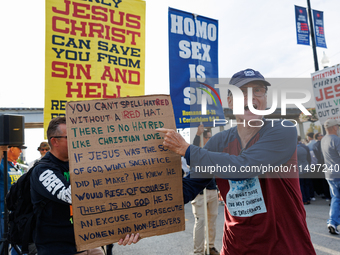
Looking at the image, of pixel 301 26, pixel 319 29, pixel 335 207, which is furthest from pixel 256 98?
pixel 319 29

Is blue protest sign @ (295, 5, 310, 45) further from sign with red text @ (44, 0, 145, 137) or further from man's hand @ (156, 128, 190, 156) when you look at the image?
man's hand @ (156, 128, 190, 156)

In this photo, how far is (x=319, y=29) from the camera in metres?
12.2

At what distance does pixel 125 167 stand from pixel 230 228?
0.81m

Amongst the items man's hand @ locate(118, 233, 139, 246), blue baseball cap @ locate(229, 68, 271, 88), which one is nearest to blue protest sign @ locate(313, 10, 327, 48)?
blue baseball cap @ locate(229, 68, 271, 88)

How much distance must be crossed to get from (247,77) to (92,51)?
8.45ft

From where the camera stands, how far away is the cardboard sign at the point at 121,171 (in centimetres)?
157

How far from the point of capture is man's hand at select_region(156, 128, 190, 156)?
1.62 metres

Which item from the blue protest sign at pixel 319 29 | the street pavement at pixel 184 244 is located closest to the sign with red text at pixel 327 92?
the street pavement at pixel 184 244

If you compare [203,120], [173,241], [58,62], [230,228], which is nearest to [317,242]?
[173,241]

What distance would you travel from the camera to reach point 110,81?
376 centimetres

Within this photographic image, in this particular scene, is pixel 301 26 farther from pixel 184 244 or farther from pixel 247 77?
pixel 247 77

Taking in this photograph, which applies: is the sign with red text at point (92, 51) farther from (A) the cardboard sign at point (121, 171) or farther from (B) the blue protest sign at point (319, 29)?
(B) the blue protest sign at point (319, 29)

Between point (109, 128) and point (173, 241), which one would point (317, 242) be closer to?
point (173, 241)

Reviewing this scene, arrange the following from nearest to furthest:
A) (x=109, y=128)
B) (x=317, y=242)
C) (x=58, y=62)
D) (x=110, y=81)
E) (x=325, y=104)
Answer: (x=109, y=128)
(x=58, y=62)
(x=110, y=81)
(x=317, y=242)
(x=325, y=104)
